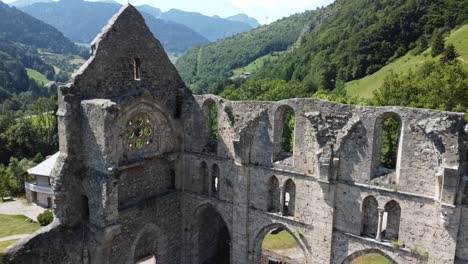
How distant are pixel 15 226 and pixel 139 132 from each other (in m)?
22.2

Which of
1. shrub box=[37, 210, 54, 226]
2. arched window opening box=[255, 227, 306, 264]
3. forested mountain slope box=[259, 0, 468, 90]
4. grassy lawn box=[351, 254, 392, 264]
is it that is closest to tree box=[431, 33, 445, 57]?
forested mountain slope box=[259, 0, 468, 90]

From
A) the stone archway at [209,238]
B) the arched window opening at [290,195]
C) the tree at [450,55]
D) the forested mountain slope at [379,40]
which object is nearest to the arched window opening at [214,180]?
the stone archway at [209,238]

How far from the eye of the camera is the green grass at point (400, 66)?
64062 millimetres

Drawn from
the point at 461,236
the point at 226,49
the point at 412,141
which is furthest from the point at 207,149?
the point at 226,49

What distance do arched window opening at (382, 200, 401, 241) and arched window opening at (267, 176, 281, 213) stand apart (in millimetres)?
5028

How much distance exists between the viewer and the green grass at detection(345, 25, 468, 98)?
64062mm

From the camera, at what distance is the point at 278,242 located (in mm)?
26500

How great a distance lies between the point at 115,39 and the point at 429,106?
27436mm

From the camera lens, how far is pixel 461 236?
14.2 metres

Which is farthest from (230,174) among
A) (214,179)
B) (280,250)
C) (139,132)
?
(280,250)

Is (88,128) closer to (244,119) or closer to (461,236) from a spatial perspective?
(244,119)

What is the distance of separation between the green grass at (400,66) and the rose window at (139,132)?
163ft

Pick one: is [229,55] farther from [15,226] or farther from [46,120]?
[15,226]

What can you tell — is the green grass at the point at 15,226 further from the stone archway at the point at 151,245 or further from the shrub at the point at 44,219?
the stone archway at the point at 151,245
